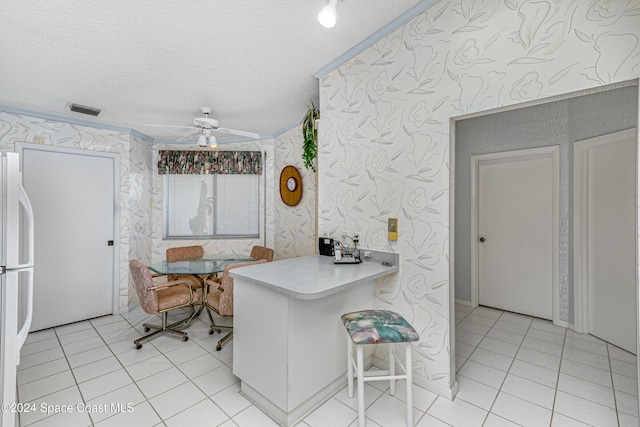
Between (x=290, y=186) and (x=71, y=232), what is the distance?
2713 millimetres

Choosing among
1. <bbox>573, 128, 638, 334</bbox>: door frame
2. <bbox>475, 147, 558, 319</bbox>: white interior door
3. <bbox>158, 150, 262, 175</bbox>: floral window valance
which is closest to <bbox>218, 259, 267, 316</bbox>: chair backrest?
<bbox>158, 150, 262, 175</bbox>: floral window valance

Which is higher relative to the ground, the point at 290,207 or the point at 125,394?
the point at 290,207

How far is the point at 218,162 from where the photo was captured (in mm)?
4473

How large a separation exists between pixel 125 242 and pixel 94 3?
2952 millimetres

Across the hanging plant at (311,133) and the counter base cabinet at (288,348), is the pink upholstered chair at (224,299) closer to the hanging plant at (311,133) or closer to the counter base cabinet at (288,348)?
the counter base cabinet at (288,348)

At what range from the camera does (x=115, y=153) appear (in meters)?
3.73

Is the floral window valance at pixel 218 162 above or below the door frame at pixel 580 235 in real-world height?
above

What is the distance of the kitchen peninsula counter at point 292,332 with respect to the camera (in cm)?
170

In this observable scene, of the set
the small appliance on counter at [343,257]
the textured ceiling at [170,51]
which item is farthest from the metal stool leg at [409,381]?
the textured ceiling at [170,51]

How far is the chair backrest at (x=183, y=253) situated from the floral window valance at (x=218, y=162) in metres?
1.22

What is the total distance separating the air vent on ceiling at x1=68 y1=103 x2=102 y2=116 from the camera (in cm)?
307

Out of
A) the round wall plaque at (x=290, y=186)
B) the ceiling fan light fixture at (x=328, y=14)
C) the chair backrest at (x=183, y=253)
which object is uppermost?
the ceiling fan light fixture at (x=328, y=14)

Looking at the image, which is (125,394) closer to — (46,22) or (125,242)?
(125,242)

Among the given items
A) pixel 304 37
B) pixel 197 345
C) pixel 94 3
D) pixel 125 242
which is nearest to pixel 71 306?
pixel 125 242
